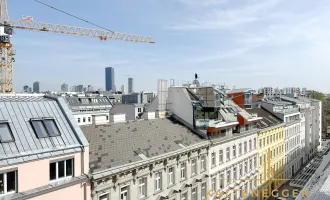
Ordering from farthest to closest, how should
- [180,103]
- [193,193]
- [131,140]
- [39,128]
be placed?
1. [180,103]
2. [193,193]
3. [131,140]
4. [39,128]

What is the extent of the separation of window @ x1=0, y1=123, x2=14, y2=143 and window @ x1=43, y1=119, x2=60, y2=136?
215 cm

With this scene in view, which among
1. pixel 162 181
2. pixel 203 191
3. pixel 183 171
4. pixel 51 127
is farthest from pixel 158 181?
pixel 51 127

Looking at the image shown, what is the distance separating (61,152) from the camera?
16.8 metres

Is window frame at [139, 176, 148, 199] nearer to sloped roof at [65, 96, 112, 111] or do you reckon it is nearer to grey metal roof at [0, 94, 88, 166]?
grey metal roof at [0, 94, 88, 166]

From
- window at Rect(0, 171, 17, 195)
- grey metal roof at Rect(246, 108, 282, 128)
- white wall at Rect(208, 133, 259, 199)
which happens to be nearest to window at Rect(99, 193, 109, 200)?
window at Rect(0, 171, 17, 195)

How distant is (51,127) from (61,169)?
2589 millimetres

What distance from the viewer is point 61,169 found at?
55.9 feet

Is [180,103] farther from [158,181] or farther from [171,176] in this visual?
[158,181]

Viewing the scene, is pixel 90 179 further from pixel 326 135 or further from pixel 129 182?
pixel 326 135

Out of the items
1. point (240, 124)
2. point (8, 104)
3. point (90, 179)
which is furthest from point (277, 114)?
point (8, 104)

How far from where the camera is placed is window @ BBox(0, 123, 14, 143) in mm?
15055

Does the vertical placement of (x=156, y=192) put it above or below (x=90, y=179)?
below

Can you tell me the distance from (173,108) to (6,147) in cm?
2241

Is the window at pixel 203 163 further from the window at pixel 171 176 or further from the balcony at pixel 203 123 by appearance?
the window at pixel 171 176
